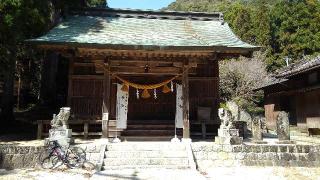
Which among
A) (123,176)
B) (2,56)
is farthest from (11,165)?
(2,56)

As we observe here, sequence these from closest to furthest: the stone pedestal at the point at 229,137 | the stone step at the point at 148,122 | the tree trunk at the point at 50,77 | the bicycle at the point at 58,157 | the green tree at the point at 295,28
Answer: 1. the bicycle at the point at 58,157
2. the stone pedestal at the point at 229,137
3. the stone step at the point at 148,122
4. the tree trunk at the point at 50,77
5. the green tree at the point at 295,28

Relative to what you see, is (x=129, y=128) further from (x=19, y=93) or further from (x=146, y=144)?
(x=19, y=93)

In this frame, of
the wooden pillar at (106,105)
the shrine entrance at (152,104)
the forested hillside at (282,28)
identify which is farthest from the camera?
the forested hillside at (282,28)

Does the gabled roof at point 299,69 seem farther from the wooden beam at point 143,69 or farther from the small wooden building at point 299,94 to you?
the wooden beam at point 143,69

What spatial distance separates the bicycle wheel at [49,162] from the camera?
10422 millimetres

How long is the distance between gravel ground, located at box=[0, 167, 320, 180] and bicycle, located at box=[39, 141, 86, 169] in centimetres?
39

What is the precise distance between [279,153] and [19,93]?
22.1m

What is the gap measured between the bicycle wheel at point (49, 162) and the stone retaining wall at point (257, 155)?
181 inches

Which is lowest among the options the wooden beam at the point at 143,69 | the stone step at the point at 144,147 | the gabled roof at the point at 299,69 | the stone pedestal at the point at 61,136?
the stone step at the point at 144,147

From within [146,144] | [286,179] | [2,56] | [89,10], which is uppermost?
[89,10]

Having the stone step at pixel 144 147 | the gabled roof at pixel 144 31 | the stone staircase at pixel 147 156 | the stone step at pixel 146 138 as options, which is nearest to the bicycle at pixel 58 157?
the stone staircase at pixel 147 156

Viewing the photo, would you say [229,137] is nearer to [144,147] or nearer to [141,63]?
[144,147]

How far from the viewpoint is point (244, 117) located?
1005 inches

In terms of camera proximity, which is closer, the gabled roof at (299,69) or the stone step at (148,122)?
the stone step at (148,122)
